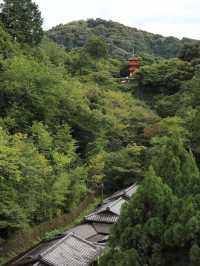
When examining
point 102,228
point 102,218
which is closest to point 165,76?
point 102,218

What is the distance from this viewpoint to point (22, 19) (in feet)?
127

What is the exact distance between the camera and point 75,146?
32.7m

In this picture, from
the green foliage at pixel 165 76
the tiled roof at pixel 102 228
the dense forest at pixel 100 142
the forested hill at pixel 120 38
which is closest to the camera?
the dense forest at pixel 100 142

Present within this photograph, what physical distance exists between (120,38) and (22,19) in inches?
1794

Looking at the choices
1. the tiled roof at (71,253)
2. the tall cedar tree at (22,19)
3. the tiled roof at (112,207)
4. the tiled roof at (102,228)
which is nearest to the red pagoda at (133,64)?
the tall cedar tree at (22,19)

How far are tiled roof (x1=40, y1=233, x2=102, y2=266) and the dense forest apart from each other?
275cm

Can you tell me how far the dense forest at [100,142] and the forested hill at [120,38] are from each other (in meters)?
26.5

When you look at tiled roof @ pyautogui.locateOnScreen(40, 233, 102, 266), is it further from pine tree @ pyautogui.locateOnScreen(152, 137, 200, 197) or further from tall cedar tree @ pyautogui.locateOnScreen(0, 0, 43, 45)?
tall cedar tree @ pyautogui.locateOnScreen(0, 0, 43, 45)

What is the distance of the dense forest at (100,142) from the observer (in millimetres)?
10758

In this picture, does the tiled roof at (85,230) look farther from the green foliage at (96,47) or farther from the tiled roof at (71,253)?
the green foliage at (96,47)

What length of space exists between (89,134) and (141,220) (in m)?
24.0

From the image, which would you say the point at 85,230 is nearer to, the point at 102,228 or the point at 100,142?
the point at 102,228

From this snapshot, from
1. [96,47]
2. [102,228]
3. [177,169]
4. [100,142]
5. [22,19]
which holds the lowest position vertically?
[102,228]

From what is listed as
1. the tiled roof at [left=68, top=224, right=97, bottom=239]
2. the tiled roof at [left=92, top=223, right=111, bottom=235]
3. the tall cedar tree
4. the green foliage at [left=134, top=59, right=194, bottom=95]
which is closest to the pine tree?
the tiled roof at [left=68, top=224, right=97, bottom=239]
